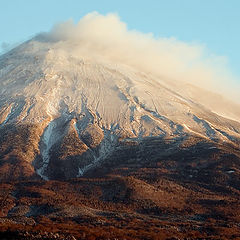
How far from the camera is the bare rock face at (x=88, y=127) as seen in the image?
145m

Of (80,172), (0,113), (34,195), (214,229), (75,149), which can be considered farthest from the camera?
(0,113)

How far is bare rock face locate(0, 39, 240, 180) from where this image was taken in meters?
145

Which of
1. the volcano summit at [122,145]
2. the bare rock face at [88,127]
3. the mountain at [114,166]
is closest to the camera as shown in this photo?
the mountain at [114,166]

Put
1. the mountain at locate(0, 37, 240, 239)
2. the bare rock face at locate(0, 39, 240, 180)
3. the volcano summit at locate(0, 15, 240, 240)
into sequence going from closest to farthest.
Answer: the mountain at locate(0, 37, 240, 239) → the volcano summit at locate(0, 15, 240, 240) → the bare rock face at locate(0, 39, 240, 180)

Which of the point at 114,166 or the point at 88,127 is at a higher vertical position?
the point at 88,127

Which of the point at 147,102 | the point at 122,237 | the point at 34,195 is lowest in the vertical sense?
the point at 34,195

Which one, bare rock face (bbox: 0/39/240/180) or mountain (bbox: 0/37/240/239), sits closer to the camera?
mountain (bbox: 0/37/240/239)

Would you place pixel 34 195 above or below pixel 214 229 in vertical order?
below

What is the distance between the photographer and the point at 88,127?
545 ft

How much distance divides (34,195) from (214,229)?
135 feet

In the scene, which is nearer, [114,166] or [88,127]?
[114,166]

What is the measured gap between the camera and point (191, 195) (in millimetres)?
110625

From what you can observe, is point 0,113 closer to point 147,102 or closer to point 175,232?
point 147,102

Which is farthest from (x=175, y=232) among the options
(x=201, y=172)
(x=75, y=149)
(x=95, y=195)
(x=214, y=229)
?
(x=75, y=149)
